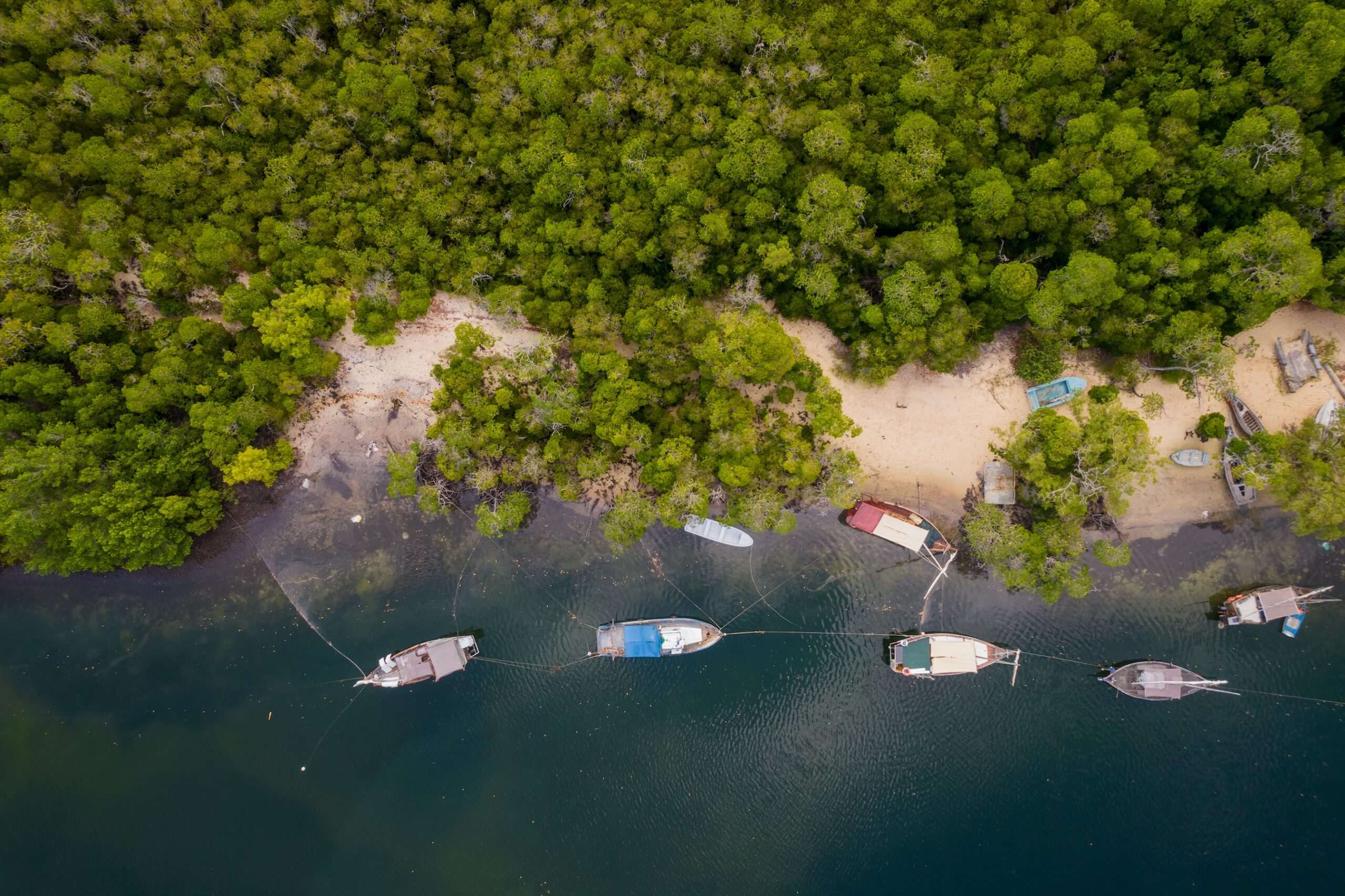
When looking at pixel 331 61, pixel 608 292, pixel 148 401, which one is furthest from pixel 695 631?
pixel 331 61

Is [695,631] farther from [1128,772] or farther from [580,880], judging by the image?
[1128,772]

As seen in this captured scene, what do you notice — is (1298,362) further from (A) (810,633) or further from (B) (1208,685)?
(A) (810,633)

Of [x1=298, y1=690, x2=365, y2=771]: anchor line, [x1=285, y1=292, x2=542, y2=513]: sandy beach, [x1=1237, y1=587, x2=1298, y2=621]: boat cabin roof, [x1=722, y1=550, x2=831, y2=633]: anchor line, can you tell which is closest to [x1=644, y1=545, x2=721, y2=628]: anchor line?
[x1=722, y1=550, x2=831, y2=633]: anchor line

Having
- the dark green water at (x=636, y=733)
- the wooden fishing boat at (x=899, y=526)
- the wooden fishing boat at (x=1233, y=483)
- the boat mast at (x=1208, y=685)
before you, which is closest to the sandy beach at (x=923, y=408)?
the wooden fishing boat at (x=1233, y=483)

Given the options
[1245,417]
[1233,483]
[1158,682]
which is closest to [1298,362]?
[1245,417]

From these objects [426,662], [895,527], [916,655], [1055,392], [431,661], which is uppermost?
[1055,392]

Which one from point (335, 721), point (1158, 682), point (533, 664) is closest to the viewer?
point (1158, 682)
